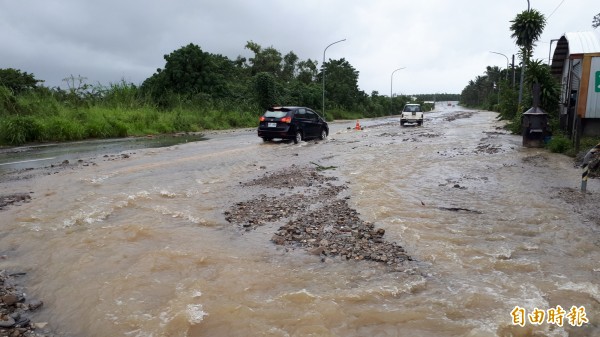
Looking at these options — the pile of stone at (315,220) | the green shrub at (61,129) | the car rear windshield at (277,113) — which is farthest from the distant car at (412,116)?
the pile of stone at (315,220)

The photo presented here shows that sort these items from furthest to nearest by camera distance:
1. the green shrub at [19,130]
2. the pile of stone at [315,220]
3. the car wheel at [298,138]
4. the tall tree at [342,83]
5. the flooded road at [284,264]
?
the tall tree at [342,83], the car wheel at [298,138], the green shrub at [19,130], the pile of stone at [315,220], the flooded road at [284,264]

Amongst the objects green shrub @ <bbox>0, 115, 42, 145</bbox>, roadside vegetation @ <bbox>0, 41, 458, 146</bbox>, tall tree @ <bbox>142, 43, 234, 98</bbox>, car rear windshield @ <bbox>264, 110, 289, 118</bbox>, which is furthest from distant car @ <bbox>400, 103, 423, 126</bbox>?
green shrub @ <bbox>0, 115, 42, 145</bbox>

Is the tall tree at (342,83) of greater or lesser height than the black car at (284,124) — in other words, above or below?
above

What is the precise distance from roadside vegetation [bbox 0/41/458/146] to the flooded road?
11442 millimetres

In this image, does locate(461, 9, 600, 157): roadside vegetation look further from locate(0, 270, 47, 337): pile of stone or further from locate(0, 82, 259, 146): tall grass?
locate(0, 82, 259, 146): tall grass

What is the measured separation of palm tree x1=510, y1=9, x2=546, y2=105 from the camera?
3184 centimetres

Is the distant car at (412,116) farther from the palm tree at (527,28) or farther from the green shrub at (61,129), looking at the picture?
the green shrub at (61,129)

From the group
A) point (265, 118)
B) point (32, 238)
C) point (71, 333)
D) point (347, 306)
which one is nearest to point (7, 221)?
point (32, 238)

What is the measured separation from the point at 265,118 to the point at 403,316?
48.8ft

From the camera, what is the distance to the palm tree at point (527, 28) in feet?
104

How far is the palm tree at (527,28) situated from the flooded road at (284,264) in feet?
90.2

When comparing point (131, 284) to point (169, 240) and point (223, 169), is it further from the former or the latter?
point (223, 169)

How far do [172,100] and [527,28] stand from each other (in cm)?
2731

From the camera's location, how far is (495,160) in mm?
13273
